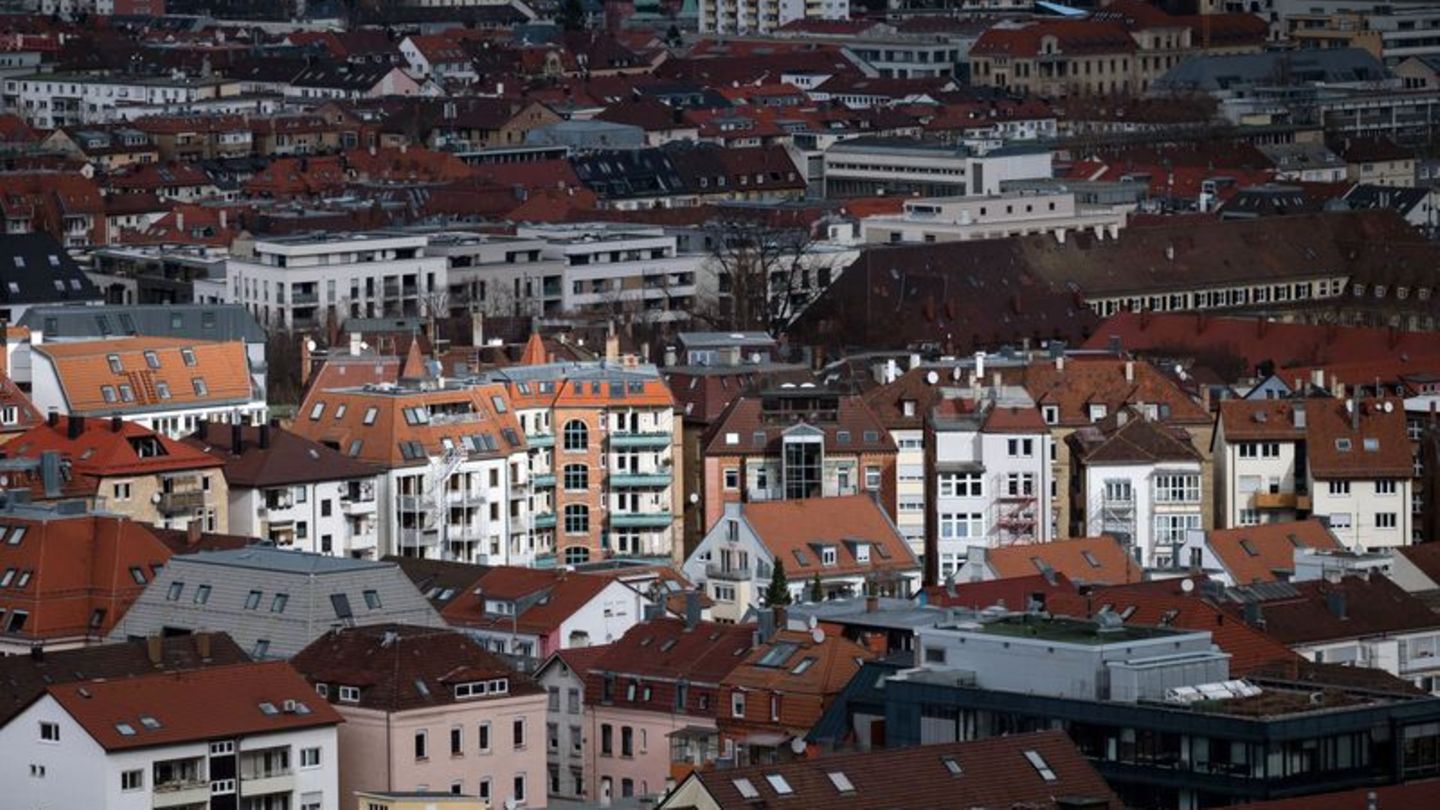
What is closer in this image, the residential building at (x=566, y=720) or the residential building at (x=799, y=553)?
the residential building at (x=566, y=720)

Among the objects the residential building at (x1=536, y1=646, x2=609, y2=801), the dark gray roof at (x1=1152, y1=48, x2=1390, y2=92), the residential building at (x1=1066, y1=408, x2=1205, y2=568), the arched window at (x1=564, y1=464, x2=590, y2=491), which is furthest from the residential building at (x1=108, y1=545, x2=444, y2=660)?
the dark gray roof at (x1=1152, y1=48, x2=1390, y2=92)

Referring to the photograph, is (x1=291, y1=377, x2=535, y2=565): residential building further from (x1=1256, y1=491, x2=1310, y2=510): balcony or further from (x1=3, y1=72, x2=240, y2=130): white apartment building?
(x1=3, y1=72, x2=240, y2=130): white apartment building

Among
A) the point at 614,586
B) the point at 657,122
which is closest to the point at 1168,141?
the point at 657,122

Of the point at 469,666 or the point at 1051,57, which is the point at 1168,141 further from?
the point at 469,666

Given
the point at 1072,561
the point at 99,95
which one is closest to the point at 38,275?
the point at 1072,561

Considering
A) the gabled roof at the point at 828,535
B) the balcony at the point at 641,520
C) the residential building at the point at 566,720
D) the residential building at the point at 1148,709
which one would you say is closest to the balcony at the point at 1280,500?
the gabled roof at the point at 828,535

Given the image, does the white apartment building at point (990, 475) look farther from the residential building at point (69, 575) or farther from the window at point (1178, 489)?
the residential building at point (69, 575)
